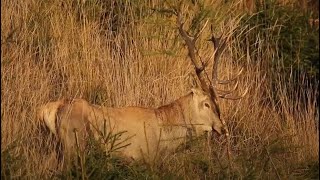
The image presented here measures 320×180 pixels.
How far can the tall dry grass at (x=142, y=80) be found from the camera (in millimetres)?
5828

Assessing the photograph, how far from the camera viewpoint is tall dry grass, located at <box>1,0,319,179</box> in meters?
5.83

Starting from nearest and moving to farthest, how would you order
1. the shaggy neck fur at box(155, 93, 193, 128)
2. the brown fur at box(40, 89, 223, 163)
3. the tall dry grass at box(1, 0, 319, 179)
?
the brown fur at box(40, 89, 223, 163)
the tall dry grass at box(1, 0, 319, 179)
the shaggy neck fur at box(155, 93, 193, 128)

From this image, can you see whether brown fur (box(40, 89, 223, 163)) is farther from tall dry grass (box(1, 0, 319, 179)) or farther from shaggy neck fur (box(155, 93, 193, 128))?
tall dry grass (box(1, 0, 319, 179))

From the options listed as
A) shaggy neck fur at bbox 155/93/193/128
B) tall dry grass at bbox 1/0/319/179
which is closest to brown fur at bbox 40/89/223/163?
shaggy neck fur at bbox 155/93/193/128

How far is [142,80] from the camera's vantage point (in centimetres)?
761

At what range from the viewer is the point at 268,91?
8.40 meters

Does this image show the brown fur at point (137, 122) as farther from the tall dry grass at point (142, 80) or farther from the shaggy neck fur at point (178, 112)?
the tall dry grass at point (142, 80)

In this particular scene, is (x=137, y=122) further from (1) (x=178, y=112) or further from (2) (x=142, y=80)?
(2) (x=142, y=80)

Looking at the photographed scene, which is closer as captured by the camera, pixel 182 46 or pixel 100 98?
pixel 100 98

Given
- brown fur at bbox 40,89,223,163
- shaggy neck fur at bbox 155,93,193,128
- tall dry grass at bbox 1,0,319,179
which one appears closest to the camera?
brown fur at bbox 40,89,223,163

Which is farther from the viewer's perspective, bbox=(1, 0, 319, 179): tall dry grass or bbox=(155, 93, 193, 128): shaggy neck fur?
bbox=(155, 93, 193, 128): shaggy neck fur

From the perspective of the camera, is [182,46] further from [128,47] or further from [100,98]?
[100,98]

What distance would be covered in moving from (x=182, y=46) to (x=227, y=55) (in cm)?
64

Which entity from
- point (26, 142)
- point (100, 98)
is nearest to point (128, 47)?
point (100, 98)
